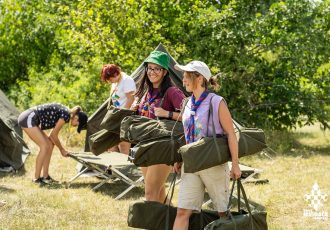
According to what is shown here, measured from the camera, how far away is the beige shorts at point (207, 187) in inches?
146

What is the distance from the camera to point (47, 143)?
6918 millimetres

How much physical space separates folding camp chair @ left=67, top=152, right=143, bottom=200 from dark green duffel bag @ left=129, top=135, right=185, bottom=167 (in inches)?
88.4

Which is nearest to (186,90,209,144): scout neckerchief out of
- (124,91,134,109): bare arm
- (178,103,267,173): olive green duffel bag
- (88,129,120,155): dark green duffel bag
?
(178,103,267,173): olive green duffel bag

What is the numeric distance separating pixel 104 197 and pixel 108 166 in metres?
0.37

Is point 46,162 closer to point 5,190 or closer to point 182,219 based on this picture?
point 5,190

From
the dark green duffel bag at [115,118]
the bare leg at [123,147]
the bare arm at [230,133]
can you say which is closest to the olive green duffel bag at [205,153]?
the bare arm at [230,133]

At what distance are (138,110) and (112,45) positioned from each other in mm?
5842

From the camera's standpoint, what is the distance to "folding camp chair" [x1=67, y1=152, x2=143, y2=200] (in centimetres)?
623

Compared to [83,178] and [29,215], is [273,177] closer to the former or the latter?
[83,178]

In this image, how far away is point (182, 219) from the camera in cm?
378

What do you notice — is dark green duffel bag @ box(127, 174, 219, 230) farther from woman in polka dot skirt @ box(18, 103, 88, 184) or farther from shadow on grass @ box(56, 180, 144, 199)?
woman in polka dot skirt @ box(18, 103, 88, 184)

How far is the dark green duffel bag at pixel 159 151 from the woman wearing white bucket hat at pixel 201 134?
0.64 feet

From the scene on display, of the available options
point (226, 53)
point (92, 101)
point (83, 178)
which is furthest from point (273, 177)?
point (92, 101)

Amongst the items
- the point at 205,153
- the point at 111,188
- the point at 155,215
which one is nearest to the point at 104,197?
the point at 111,188
